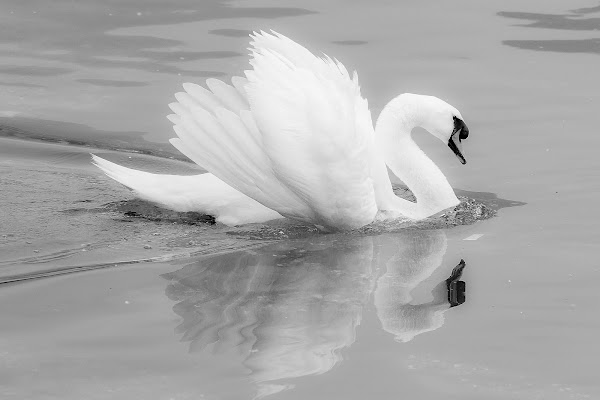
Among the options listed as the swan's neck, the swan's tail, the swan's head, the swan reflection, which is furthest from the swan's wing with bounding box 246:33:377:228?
the swan's head

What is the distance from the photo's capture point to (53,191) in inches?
318

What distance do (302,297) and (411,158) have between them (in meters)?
2.48

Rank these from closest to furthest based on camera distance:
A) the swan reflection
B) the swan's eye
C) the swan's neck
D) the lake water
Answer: the lake water < the swan reflection < the swan's neck < the swan's eye

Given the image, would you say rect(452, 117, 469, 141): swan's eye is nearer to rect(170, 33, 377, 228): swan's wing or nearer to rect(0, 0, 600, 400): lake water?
rect(0, 0, 600, 400): lake water

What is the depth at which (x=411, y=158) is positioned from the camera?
831 cm

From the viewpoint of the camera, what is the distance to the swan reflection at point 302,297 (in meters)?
5.29

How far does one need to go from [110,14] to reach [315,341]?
290 inches

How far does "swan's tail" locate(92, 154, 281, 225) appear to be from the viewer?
25.1 ft

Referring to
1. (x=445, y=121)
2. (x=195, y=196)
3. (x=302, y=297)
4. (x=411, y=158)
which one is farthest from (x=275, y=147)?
(x=445, y=121)

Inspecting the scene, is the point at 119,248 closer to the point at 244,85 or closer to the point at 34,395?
the point at 244,85

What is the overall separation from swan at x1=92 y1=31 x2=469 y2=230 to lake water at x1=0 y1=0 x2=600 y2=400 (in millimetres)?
225

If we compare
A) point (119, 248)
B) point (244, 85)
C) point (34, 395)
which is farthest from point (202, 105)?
point (34, 395)

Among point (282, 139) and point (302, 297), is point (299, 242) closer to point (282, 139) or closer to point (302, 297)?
point (282, 139)

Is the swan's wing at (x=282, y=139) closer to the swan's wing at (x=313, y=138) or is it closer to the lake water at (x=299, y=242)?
the swan's wing at (x=313, y=138)
